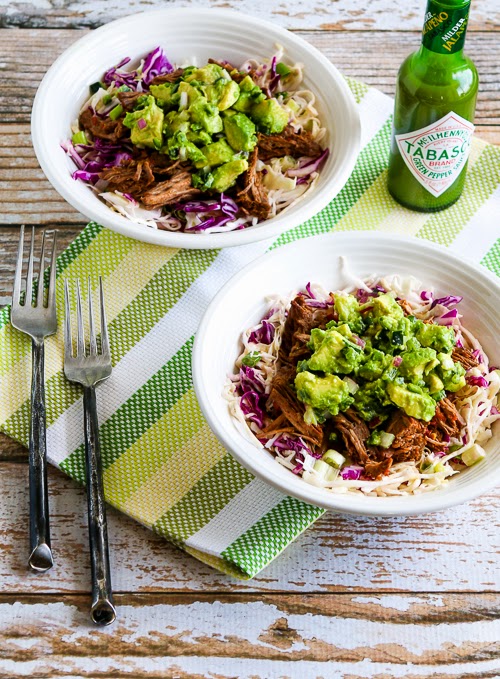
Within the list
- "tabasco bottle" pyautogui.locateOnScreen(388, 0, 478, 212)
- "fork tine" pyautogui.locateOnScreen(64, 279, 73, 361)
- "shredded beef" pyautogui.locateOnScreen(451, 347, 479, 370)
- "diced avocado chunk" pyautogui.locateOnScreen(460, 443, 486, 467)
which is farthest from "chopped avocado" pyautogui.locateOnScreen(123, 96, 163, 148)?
"diced avocado chunk" pyautogui.locateOnScreen(460, 443, 486, 467)

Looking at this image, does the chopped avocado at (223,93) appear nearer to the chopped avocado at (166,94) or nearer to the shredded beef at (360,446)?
the chopped avocado at (166,94)

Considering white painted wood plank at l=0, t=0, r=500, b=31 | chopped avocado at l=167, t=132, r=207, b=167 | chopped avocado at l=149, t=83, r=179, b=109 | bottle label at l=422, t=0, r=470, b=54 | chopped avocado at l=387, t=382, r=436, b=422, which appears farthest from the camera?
white painted wood plank at l=0, t=0, r=500, b=31

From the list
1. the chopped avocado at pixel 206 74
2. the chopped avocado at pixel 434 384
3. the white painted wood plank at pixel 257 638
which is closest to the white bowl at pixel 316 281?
the chopped avocado at pixel 434 384

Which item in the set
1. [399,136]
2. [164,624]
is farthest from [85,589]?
[399,136]

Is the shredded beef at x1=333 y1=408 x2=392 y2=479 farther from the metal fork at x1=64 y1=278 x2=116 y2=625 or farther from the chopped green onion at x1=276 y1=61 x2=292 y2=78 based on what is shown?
the chopped green onion at x1=276 y1=61 x2=292 y2=78

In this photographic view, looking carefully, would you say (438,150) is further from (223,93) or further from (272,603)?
(272,603)

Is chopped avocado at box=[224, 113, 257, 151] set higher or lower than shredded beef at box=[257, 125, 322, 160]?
higher
